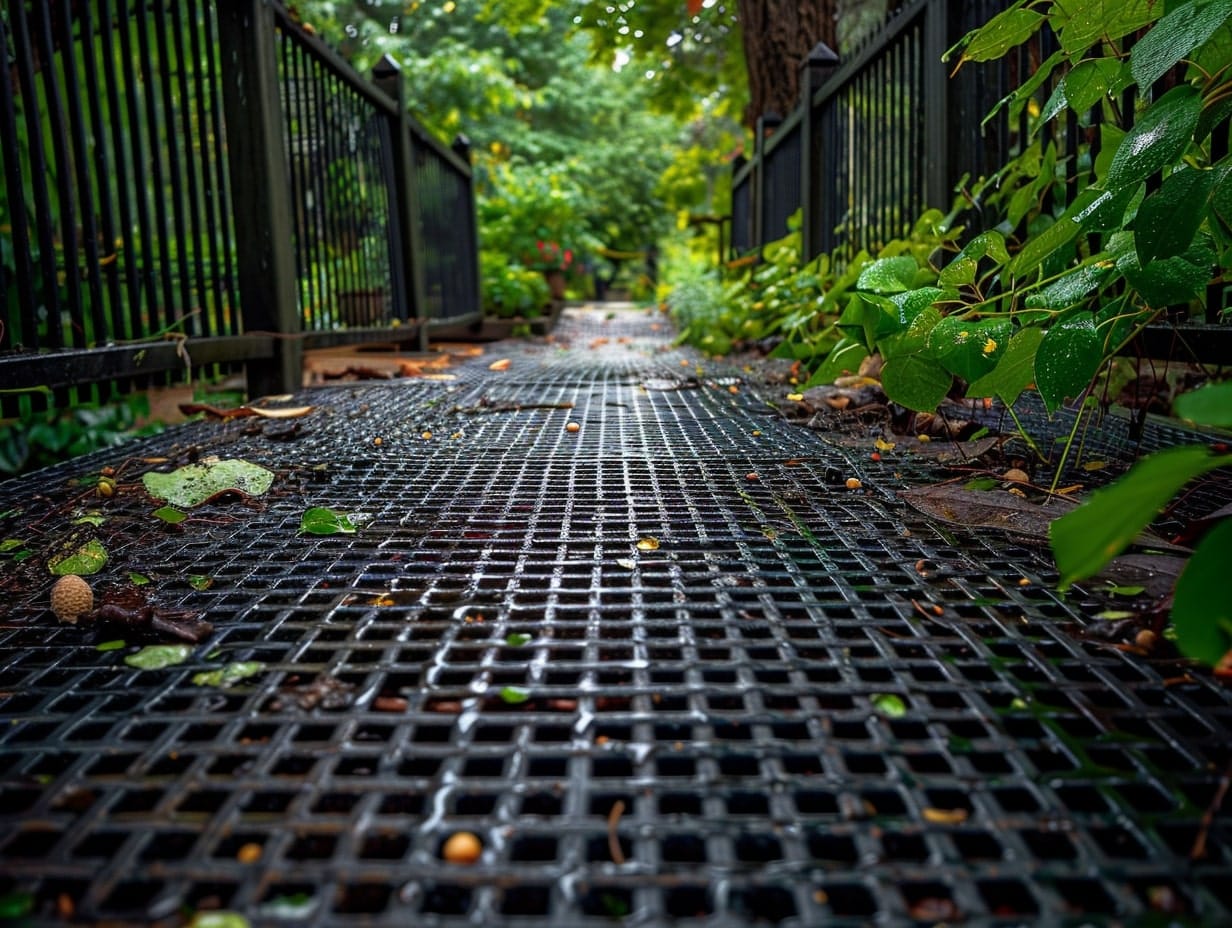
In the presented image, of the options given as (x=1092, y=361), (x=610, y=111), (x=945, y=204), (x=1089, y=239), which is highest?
(x=610, y=111)

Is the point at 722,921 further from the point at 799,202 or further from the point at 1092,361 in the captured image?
the point at 799,202

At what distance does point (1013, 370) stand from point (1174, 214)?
0.45 m

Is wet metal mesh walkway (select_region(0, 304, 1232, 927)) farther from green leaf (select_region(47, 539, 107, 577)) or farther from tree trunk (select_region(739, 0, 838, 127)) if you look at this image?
tree trunk (select_region(739, 0, 838, 127))

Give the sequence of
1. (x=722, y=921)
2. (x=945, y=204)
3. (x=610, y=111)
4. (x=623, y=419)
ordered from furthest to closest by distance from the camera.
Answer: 1. (x=610, y=111)
2. (x=945, y=204)
3. (x=623, y=419)
4. (x=722, y=921)

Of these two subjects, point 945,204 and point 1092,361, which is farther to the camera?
point 945,204

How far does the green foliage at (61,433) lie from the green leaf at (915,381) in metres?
2.96

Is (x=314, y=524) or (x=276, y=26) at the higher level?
(x=276, y=26)

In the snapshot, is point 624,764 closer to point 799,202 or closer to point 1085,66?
point 1085,66

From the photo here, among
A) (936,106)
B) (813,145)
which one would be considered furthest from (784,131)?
(936,106)

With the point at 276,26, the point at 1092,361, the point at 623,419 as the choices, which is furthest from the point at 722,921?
the point at 276,26

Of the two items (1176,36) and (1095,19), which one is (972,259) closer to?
(1095,19)

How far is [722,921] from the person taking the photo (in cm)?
61

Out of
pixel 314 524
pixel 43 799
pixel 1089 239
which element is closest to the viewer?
pixel 43 799

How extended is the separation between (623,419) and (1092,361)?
5.41 ft
